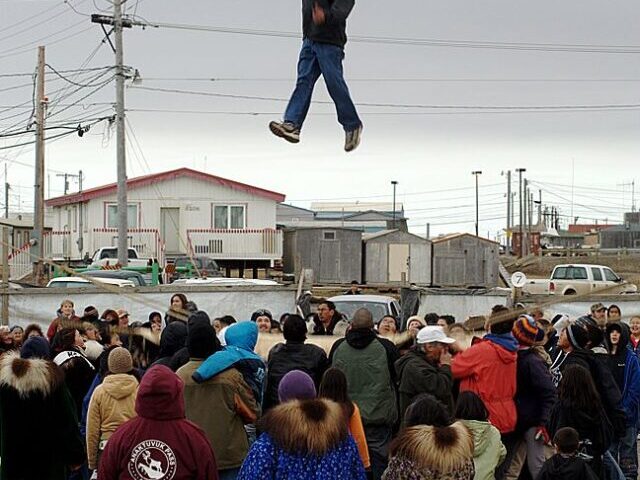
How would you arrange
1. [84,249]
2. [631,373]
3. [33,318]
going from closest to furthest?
[631,373] → [33,318] → [84,249]

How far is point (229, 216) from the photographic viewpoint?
41938mm

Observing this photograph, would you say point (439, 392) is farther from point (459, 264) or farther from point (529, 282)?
point (459, 264)

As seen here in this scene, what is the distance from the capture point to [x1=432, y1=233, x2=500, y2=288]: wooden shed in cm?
3619

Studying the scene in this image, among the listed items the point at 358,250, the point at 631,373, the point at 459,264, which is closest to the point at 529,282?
the point at 459,264

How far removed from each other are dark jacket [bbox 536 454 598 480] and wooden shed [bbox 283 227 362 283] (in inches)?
1056

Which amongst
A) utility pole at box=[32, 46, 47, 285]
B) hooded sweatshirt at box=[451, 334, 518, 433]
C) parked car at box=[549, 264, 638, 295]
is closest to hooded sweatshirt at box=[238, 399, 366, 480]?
hooded sweatshirt at box=[451, 334, 518, 433]

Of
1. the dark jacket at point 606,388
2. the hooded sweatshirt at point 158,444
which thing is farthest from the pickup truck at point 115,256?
the hooded sweatshirt at point 158,444

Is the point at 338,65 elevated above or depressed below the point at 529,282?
above

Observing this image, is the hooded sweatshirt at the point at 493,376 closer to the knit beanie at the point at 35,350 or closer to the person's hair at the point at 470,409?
the person's hair at the point at 470,409

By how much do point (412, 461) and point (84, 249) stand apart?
37240 millimetres

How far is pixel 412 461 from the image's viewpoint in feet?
18.5

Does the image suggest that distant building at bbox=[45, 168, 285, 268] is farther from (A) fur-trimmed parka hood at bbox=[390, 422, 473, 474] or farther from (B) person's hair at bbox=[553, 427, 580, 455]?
(A) fur-trimmed parka hood at bbox=[390, 422, 473, 474]

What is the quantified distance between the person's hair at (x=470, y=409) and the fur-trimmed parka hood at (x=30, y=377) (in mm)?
2826

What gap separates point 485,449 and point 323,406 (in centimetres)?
198
